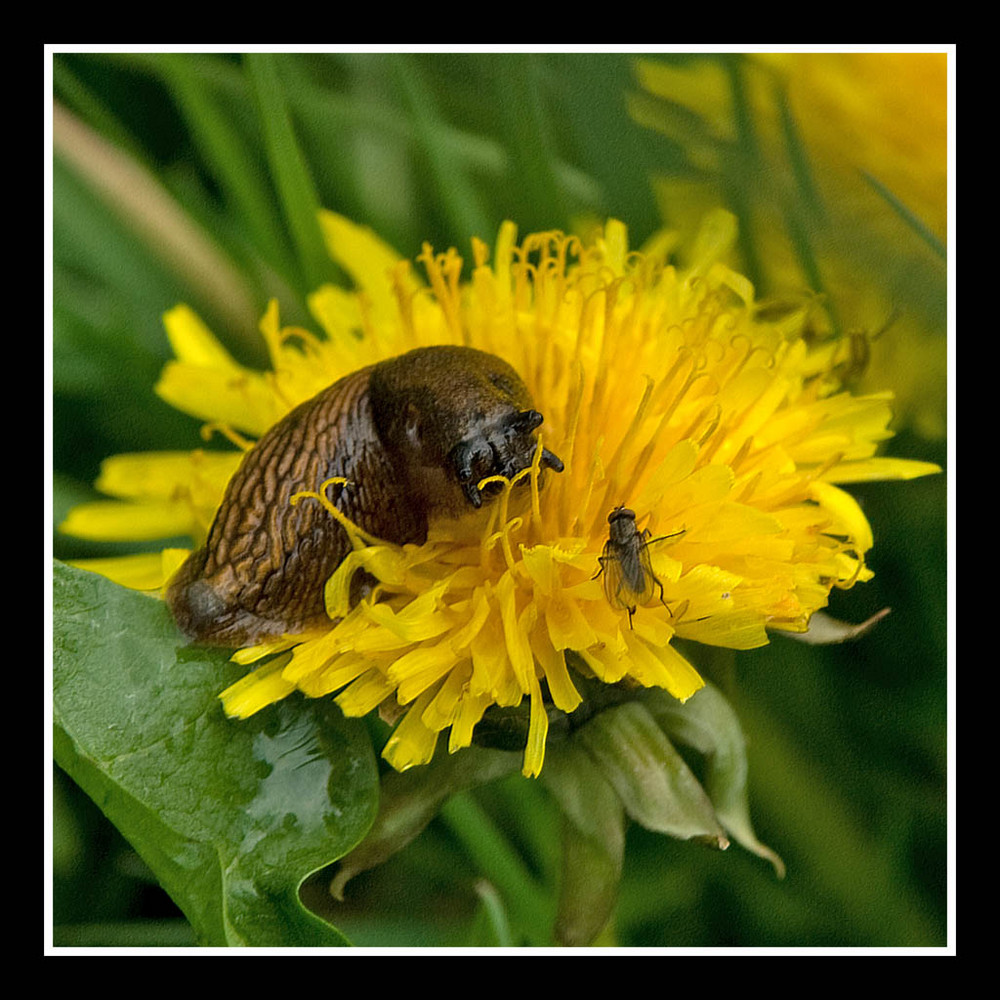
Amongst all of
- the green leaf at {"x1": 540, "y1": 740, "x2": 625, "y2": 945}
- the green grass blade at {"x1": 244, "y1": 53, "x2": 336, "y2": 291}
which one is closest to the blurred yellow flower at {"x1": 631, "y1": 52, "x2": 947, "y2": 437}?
the green grass blade at {"x1": 244, "y1": 53, "x2": 336, "y2": 291}

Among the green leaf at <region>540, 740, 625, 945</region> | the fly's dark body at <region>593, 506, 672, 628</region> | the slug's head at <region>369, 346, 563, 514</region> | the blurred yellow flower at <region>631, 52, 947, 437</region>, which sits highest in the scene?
the blurred yellow flower at <region>631, 52, 947, 437</region>

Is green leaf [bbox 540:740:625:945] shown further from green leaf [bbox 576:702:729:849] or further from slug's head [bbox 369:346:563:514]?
slug's head [bbox 369:346:563:514]

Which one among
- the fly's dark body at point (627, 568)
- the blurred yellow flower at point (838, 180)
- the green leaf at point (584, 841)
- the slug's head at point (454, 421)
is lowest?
the green leaf at point (584, 841)

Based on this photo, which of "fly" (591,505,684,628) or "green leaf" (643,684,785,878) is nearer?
"fly" (591,505,684,628)

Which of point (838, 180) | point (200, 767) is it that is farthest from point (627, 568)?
point (838, 180)

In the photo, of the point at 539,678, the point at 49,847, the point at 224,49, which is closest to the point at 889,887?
the point at 539,678

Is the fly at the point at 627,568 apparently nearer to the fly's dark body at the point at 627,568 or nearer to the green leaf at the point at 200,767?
the fly's dark body at the point at 627,568

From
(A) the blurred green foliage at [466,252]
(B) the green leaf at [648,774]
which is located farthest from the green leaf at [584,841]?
(A) the blurred green foliage at [466,252]
